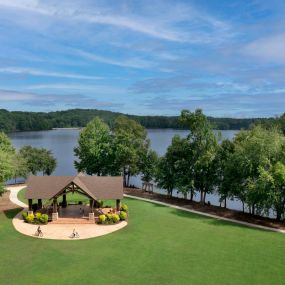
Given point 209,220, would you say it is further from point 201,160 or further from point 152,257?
point 152,257

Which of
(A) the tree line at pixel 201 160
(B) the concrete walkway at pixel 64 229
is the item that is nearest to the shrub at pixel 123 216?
(B) the concrete walkway at pixel 64 229

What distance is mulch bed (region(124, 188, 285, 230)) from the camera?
34.1m

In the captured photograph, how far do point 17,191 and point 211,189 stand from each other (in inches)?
910

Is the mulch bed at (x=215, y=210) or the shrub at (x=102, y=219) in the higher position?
the shrub at (x=102, y=219)

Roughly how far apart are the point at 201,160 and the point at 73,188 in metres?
13.9

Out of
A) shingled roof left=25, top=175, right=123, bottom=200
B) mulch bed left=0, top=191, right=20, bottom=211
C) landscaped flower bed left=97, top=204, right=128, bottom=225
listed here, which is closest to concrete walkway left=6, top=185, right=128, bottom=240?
landscaped flower bed left=97, top=204, right=128, bottom=225

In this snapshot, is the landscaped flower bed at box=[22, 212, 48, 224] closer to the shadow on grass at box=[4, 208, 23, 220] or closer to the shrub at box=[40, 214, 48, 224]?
the shrub at box=[40, 214, 48, 224]

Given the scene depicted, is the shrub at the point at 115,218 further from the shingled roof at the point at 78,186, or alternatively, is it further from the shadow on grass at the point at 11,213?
the shadow on grass at the point at 11,213

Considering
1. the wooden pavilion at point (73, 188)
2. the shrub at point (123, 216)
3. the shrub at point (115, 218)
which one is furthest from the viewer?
the wooden pavilion at point (73, 188)

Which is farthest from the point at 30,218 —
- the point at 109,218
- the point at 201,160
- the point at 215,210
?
the point at 215,210

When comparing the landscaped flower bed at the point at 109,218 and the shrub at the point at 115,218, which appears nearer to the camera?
the landscaped flower bed at the point at 109,218

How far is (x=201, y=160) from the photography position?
3956 centimetres

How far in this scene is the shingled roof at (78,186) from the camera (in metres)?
33.0

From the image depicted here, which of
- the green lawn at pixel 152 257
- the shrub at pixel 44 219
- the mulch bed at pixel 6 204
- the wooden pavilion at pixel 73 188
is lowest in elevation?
the green lawn at pixel 152 257
